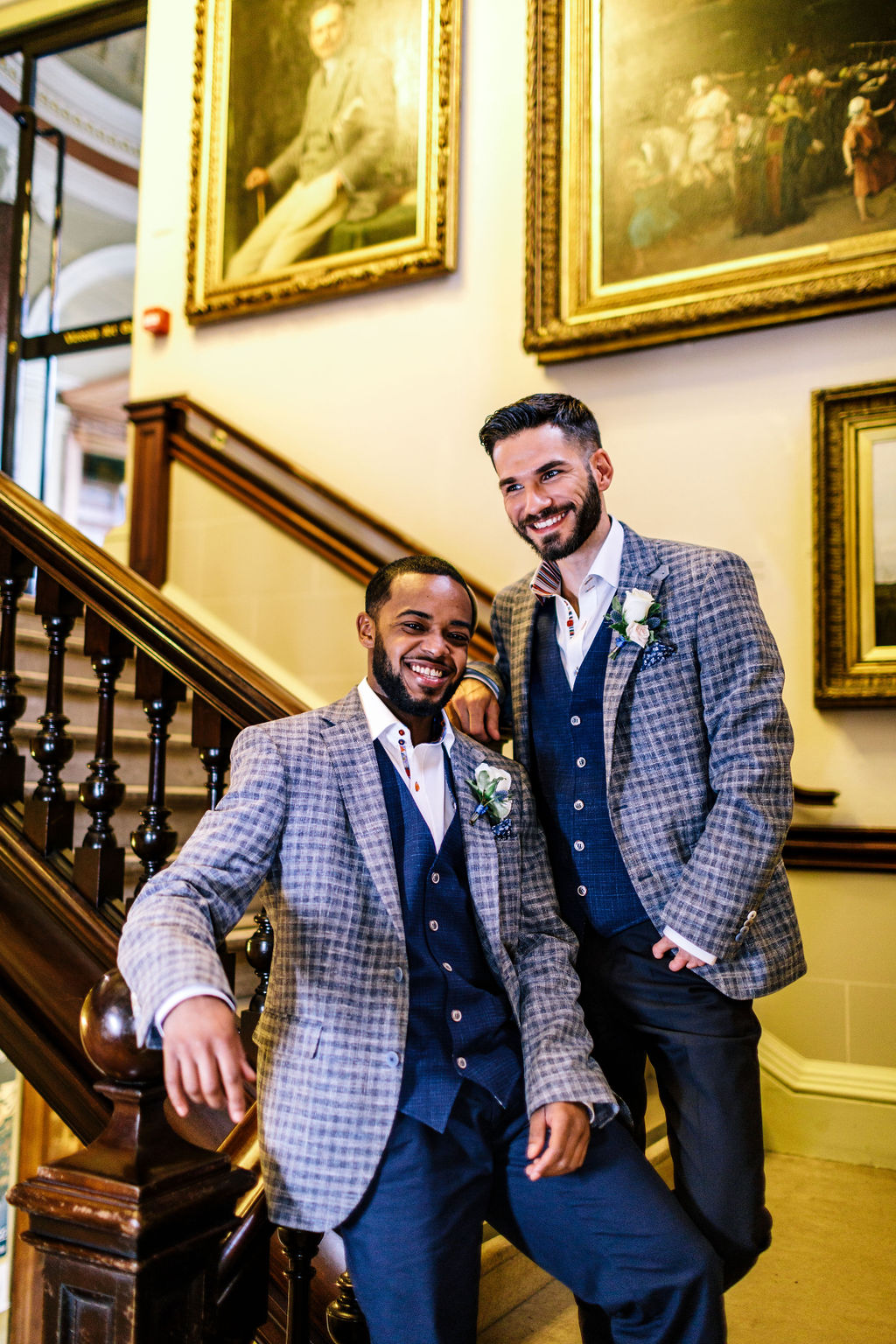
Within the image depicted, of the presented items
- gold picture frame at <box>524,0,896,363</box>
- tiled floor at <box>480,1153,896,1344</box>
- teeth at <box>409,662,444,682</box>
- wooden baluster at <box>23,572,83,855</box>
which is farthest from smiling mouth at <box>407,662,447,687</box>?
gold picture frame at <box>524,0,896,363</box>

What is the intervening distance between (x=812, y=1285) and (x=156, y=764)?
75.0 inches

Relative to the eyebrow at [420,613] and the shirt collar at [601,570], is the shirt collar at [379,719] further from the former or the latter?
the shirt collar at [601,570]

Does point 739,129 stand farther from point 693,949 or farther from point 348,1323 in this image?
point 348,1323

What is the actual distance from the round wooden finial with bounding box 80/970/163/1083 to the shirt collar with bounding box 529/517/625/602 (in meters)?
1.07

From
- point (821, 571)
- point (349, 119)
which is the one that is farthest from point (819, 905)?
point (349, 119)

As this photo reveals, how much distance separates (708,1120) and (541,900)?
427 millimetres

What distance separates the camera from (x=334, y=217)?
4.93m

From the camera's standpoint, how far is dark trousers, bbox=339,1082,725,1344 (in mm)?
1452

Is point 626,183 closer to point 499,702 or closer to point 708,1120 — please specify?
point 499,702

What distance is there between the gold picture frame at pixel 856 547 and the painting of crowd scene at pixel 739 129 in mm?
694

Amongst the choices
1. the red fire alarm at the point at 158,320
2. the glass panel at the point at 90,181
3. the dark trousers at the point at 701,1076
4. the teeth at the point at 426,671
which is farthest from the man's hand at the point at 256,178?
the dark trousers at the point at 701,1076

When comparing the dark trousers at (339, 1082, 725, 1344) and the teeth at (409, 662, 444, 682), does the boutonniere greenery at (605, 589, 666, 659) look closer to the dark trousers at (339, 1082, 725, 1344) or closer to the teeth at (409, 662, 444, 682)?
the teeth at (409, 662, 444, 682)

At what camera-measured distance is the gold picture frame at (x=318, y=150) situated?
15.3 ft

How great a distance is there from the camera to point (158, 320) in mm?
5387
